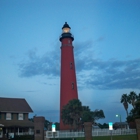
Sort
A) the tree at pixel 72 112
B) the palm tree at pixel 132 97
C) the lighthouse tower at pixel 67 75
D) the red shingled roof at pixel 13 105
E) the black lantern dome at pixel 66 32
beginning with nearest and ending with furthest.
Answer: the red shingled roof at pixel 13 105 → the tree at pixel 72 112 → the lighthouse tower at pixel 67 75 → the black lantern dome at pixel 66 32 → the palm tree at pixel 132 97

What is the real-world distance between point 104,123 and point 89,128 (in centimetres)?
4386

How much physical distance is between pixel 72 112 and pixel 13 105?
10.6 meters

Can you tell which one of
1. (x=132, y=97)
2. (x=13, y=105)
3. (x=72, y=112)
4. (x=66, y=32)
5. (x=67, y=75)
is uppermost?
(x=66, y=32)

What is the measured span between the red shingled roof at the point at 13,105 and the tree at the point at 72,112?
6.47 m

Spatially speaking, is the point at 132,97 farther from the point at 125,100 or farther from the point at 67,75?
the point at 67,75

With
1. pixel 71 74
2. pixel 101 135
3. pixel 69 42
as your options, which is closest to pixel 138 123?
pixel 101 135

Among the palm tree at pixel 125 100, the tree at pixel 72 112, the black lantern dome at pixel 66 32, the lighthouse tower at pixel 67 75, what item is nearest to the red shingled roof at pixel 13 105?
the tree at pixel 72 112

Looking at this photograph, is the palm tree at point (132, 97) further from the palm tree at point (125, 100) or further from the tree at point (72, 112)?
the tree at point (72, 112)

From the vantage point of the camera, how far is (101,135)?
28.8 meters

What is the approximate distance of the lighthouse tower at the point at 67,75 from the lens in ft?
143

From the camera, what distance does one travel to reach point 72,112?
132 ft

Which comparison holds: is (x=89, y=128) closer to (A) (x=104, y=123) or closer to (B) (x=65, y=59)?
(B) (x=65, y=59)

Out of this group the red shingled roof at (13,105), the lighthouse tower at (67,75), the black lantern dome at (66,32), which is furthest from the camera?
the black lantern dome at (66,32)

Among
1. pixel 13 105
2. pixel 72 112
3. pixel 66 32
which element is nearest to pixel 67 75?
pixel 72 112
